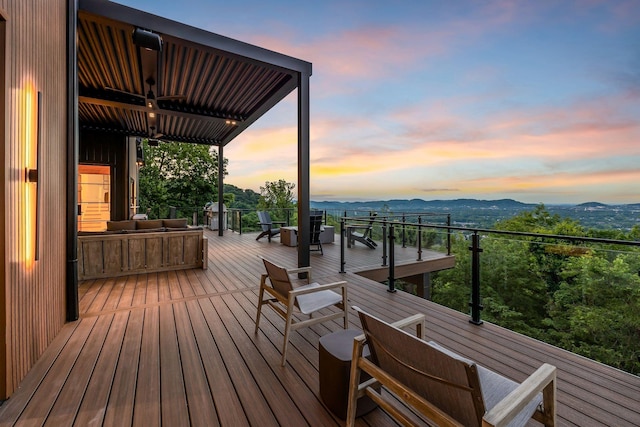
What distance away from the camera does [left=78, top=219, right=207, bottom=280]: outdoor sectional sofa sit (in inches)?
180

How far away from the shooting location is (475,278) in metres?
2.96

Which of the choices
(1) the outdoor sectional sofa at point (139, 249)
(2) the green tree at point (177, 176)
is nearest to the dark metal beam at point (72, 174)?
(1) the outdoor sectional sofa at point (139, 249)

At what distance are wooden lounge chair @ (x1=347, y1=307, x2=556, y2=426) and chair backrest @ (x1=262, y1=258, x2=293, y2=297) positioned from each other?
3.39ft

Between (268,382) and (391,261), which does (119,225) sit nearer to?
(268,382)

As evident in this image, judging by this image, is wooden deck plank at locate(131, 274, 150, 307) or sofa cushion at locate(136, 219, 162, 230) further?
sofa cushion at locate(136, 219, 162, 230)

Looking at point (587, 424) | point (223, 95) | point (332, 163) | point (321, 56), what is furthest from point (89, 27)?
point (332, 163)

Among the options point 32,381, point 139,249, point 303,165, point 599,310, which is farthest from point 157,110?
point 599,310

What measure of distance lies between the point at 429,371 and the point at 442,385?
6cm

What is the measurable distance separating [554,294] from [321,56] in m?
6.86

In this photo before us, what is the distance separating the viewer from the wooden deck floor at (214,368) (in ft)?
5.29

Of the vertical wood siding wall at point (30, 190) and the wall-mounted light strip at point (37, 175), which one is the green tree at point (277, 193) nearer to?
the vertical wood siding wall at point (30, 190)

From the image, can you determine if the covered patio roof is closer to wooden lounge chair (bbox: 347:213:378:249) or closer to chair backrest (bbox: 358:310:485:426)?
wooden lounge chair (bbox: 347:213:378:249)

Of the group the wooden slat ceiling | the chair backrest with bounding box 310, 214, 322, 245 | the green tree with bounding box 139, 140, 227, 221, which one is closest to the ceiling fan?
the wooden slat ceiling

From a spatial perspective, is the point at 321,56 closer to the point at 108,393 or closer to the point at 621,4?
the point at 621,4
